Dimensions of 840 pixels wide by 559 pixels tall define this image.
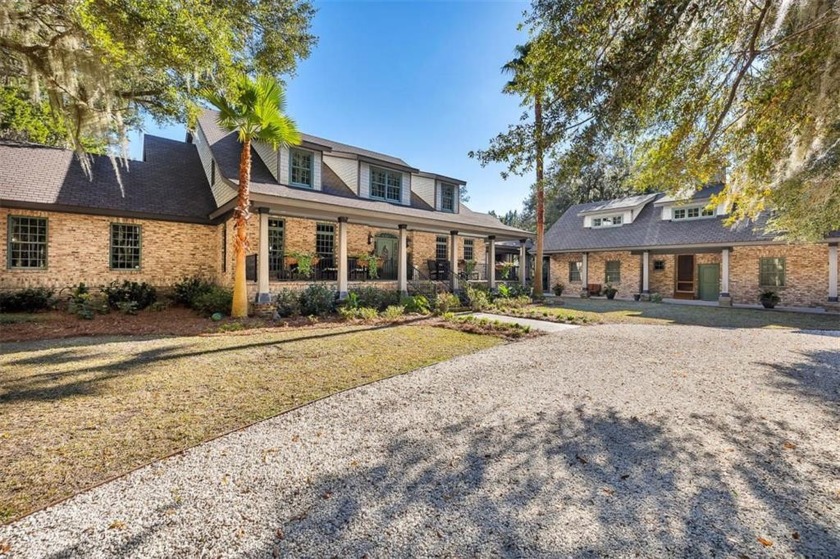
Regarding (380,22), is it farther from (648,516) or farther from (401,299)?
(648,516)

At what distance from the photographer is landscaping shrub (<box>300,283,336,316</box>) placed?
35.2 ft

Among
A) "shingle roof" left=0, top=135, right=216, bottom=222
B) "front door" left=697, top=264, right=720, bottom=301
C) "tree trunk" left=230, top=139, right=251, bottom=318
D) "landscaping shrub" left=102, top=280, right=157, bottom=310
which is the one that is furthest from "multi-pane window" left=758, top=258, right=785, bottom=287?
"landscaping shrub" left=102, top=280, right=157, bottom=310

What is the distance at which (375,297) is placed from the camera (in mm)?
12164

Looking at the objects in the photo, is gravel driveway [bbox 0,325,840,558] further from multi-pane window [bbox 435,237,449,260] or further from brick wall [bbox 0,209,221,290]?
multi-pane window [bbox 435,237,449,260]

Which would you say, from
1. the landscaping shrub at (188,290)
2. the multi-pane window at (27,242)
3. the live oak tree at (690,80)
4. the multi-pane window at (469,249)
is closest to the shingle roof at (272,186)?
the multi-pane window at (469,249)

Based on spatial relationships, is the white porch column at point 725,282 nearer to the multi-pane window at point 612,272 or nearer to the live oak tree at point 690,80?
the multi-pane window at point 612,272

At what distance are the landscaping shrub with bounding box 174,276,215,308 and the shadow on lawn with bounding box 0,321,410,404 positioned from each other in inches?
202

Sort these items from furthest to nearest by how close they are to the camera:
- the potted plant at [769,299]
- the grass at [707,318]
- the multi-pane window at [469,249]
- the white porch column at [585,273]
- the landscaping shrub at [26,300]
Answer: the white porch column at [585,273] < the multi-pane window at [469,249] < the potted plant at [769,299] < the grass at [707,318] < the landscaping shrub at [26,300]

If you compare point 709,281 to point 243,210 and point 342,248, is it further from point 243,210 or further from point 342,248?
point 243,210

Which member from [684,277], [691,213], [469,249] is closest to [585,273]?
[684,277]

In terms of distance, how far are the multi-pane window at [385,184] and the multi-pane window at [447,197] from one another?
2.70m

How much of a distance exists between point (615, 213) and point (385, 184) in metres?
14.4

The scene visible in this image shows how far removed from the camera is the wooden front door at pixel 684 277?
734 inches

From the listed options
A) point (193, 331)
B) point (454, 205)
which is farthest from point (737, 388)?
point (454, 205)
